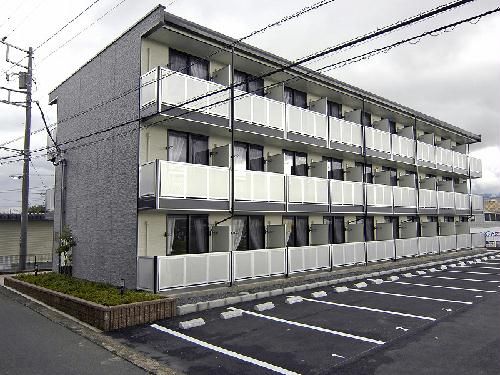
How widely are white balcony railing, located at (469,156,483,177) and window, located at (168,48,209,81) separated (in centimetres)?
2445

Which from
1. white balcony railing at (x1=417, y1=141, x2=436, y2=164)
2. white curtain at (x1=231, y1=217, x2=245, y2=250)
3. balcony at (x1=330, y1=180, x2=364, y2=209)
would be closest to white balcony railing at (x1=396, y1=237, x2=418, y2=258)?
balcony at (x1=330, y1=180, x2=364, y2=209)

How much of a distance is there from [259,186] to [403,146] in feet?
39.7

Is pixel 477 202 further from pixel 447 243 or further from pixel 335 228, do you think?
pixel 335 228

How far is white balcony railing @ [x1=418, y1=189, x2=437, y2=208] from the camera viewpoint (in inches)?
953

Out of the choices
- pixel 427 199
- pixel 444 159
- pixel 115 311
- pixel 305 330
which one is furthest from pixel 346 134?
pixel 115 311

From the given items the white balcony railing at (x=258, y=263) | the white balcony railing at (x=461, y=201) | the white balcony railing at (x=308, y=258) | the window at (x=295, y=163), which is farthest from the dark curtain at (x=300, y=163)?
the white balcony railing at (x=461, y=201)

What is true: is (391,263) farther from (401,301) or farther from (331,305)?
(331,305)

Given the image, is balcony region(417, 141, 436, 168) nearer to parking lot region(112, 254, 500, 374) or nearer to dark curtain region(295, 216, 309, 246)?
dark curtain region(295, 216, 309, 246)

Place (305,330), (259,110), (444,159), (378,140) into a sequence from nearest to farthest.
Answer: (305,330) < (259,110) < (378,140) < (444,159)

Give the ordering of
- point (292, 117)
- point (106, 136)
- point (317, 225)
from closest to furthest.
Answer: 1. point (106, 136)
2. point (292, 117)
3. point (317, 225)

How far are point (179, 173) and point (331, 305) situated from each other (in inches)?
246

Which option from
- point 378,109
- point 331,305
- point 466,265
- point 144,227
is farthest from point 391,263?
point 144,227

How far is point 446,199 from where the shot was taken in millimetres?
26984

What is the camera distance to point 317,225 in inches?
773
